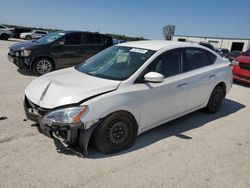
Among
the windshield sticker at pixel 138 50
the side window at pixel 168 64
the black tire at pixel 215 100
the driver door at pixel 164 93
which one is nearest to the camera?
the driver door at pixel 164 93

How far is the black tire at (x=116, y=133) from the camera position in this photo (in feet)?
10.4

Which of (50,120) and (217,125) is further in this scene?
(217,125)

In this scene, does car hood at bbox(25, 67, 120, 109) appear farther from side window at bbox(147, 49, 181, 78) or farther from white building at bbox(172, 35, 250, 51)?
white building at bbox(172, 35, 250, 51)

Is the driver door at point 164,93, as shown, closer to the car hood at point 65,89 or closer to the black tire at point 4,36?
the car hood at point 65,89

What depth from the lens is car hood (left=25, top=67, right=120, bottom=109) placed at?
3062 mm

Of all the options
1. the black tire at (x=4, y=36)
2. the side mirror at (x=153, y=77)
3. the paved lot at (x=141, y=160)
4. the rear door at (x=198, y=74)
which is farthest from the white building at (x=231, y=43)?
the side mirror at (x=153, y=77)

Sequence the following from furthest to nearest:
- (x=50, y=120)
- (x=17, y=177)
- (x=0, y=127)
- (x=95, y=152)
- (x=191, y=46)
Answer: (x=191, y=46)
(x=0, y=127)
(x=95, y=152)
(x=50, y=120)
(x=17, y=177)

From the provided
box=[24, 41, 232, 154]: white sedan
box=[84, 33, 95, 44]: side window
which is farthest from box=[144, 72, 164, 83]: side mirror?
box=[84, 33, 95, 44]: side window

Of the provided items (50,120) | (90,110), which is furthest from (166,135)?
(50,120)

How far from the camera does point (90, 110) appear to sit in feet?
9.80

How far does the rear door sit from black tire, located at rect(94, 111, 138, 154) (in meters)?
1.47

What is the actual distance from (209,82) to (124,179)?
2918 mm

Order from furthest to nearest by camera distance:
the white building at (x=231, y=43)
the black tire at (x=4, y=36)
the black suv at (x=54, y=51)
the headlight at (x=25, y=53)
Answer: the white building at (x=231, y=43), the black tire at (x=4, y=36), the black suv at (x=54, y=51), the headlight at (x=25, y=53)

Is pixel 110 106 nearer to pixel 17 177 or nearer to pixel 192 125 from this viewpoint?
pixel 17 177
